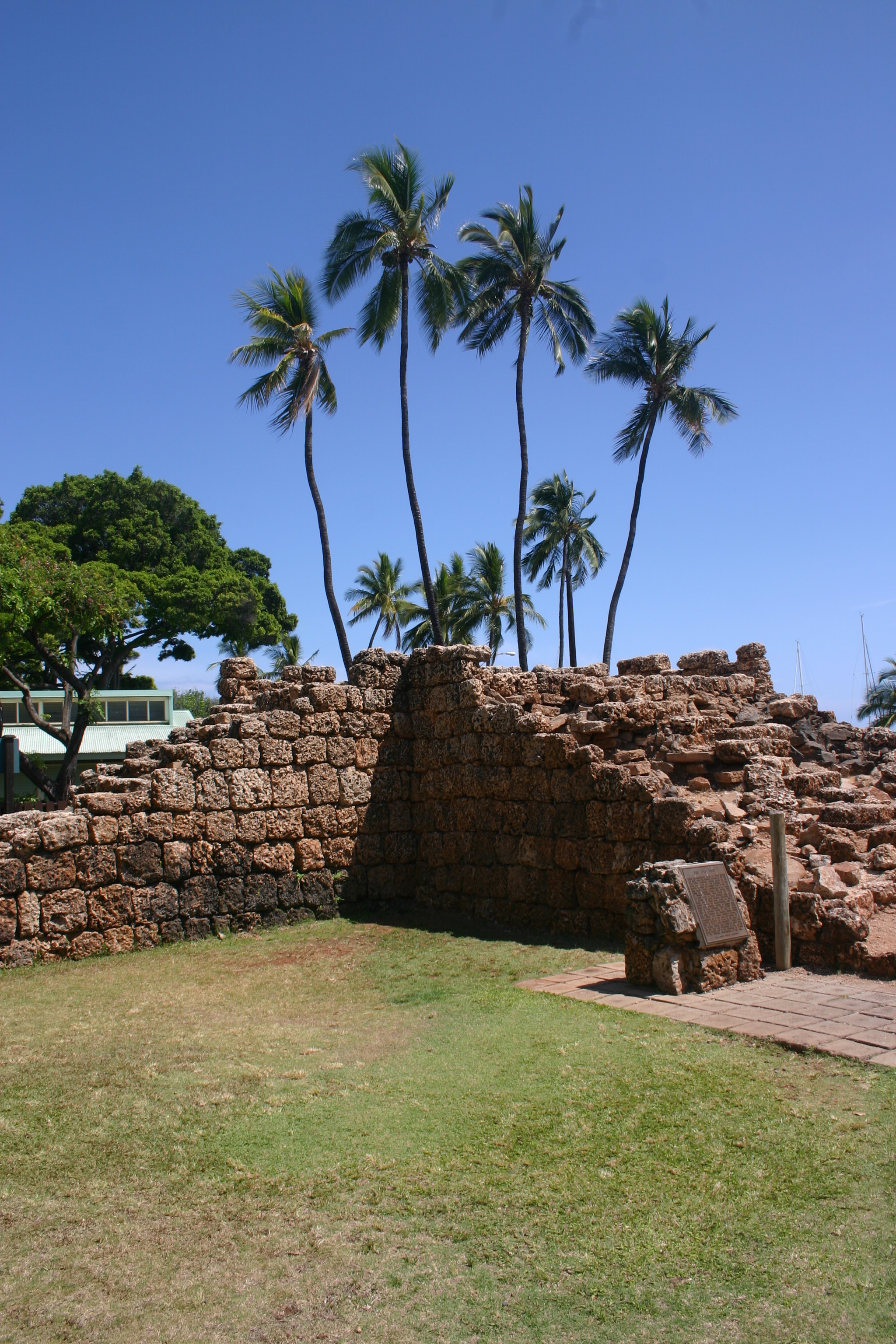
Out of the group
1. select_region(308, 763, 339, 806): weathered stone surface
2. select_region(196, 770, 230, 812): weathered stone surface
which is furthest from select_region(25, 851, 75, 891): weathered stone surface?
select_region(308, 763, 339, 806): weathered stone surface

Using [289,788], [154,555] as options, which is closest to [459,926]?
[289,788]

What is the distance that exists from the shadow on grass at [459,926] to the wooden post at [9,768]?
146 inches

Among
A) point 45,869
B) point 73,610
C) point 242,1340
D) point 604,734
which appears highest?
point 73,610

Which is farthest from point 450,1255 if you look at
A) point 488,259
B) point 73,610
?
point 488,259

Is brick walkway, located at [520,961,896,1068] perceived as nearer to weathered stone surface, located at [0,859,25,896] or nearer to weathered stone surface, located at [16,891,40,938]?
weathered stone surface, located at [16,891,40,938]

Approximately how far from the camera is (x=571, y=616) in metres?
37.0

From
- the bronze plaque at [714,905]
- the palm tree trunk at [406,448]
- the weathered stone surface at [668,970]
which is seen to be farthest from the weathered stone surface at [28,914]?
the palm tree trunk at [406,448]

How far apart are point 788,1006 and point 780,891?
111cm

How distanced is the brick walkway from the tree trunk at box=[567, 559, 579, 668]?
28.9m

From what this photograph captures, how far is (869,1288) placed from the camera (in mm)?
3078

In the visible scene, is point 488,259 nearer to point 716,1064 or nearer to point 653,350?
point 653,350

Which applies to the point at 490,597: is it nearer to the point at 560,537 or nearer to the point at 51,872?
the point at 560,537

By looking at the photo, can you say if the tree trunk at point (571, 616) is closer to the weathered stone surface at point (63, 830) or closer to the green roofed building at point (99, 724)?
the green roofed building at point (99, 724)

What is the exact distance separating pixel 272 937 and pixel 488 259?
19037mm
